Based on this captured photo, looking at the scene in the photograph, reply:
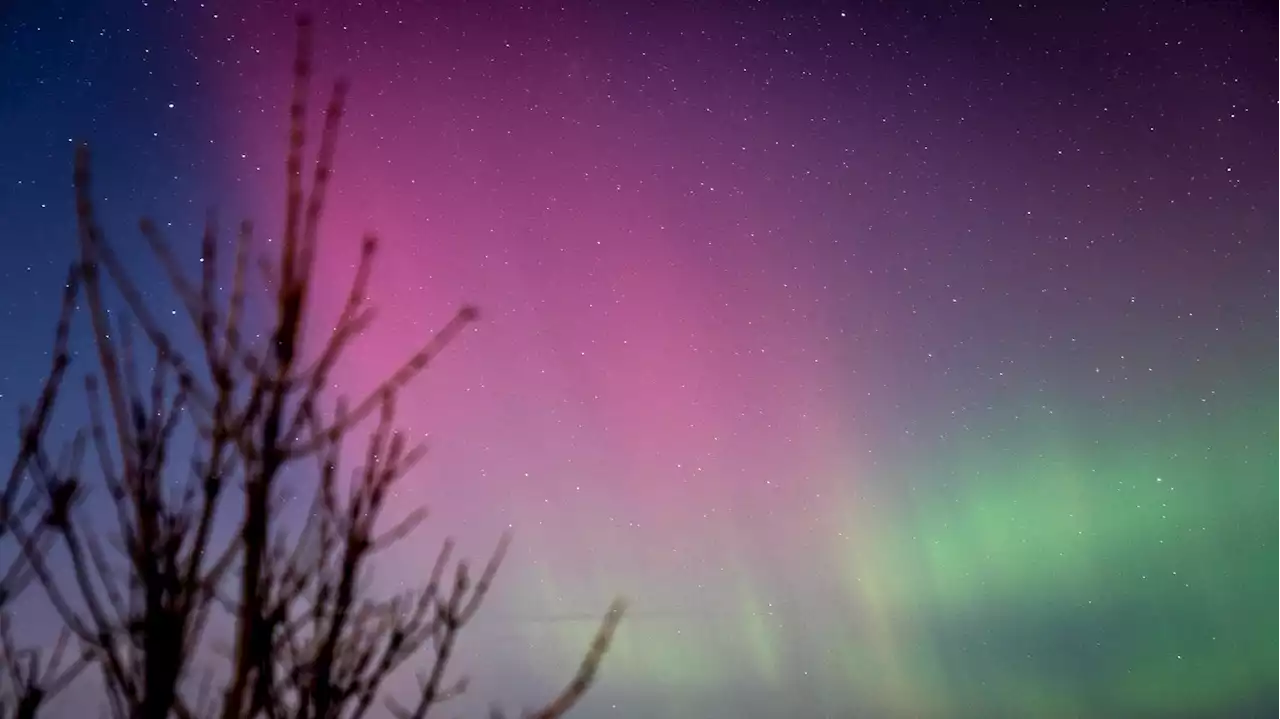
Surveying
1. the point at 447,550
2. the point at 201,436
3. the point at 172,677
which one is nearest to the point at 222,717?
the point at 172,677

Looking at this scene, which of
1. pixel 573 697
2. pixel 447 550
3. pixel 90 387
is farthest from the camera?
pixel 447 550

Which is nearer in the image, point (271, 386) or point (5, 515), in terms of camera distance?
point (271, 386)

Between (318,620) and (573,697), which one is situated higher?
(318,620)

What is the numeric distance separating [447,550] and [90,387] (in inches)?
46.6

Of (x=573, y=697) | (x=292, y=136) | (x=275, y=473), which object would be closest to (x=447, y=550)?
(x=573, y=697)

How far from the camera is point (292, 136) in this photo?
1.65m


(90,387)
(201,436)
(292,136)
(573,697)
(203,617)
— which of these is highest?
(292,136)

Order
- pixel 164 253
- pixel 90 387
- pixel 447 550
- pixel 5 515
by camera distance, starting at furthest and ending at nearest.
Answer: pixel 447 550, pixel 5 515, pixel 90 387, pixel 164 253

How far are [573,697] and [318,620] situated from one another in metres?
0.89

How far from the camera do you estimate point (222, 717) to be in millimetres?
1680

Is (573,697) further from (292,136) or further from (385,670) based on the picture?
(292,136)

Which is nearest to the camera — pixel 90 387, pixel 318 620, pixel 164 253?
pixel 164 253

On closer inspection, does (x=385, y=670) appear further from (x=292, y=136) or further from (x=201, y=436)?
(x=292, y=136)

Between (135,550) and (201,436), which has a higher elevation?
(201,436)
